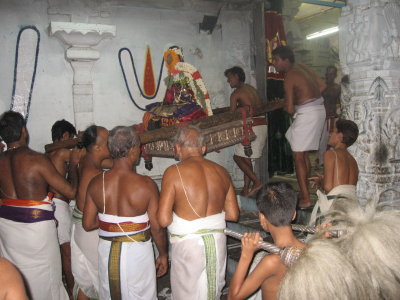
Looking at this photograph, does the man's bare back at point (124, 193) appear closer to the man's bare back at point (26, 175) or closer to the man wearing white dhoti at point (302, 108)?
the man's bare back at point (26, 175)

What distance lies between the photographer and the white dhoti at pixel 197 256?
10.7ft

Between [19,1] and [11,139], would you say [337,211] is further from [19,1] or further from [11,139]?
[19,1]

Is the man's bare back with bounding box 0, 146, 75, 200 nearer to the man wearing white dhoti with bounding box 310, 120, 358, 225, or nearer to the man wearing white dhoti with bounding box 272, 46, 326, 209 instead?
the man wearing white dhoti with bounding box 310, 120, 358, 225

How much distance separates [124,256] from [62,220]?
1.92 meters

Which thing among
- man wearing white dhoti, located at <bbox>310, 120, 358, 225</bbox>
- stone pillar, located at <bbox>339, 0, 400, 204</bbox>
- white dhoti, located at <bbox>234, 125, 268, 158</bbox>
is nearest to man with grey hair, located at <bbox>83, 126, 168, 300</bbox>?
man wearing white dhoti, located at <bbox>310, 120, 358, 225</bbox>

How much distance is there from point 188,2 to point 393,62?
162 inches

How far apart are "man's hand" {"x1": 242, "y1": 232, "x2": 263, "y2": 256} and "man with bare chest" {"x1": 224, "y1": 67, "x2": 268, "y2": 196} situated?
13.3 ft

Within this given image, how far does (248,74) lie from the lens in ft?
24.4

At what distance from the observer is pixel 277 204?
235 centimetres

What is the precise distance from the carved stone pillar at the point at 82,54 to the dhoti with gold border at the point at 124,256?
3444mm

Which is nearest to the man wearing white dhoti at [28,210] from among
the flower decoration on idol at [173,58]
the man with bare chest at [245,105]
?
the flower decoration on idol at [173,58]

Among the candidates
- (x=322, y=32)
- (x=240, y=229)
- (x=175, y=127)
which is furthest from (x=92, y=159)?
(x=322, y=32)

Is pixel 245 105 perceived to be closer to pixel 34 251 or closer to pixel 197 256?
pixel 197 256

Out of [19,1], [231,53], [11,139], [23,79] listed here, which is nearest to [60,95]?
[23,79]
